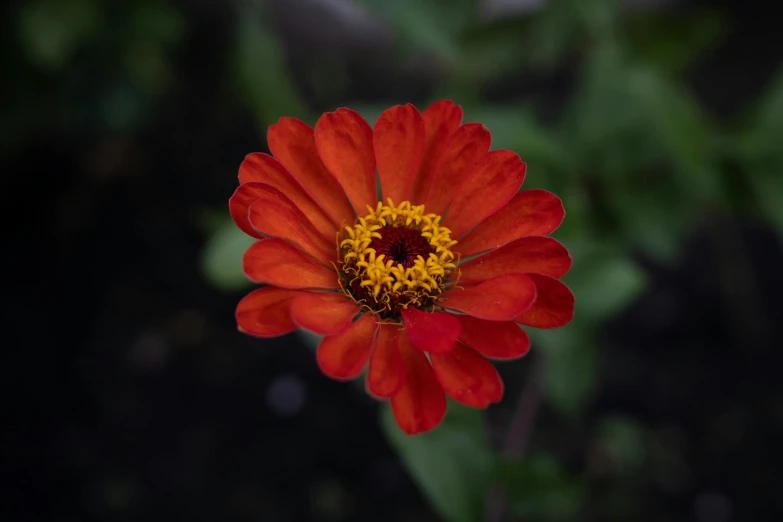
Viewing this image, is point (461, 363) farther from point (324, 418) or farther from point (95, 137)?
point (95, 137)

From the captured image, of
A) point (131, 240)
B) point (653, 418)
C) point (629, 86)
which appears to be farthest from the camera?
point (131, 240)

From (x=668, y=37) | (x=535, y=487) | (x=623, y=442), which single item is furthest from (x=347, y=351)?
(x=668, y=37)

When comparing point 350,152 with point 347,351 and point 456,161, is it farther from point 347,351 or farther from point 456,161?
point 347,351

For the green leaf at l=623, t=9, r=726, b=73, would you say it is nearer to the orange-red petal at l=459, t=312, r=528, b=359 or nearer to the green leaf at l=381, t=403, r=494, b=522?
the green leaf at l=381, t=403, r=494, b=522

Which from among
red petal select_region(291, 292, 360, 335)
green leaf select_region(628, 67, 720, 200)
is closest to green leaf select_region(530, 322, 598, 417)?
green leaf select_region(628, 67, 720, 200)

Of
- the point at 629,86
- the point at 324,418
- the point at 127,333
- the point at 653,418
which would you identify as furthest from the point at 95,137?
the point at 653,418

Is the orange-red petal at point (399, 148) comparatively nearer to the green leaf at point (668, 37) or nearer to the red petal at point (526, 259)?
the red petal at point (526, 259)
